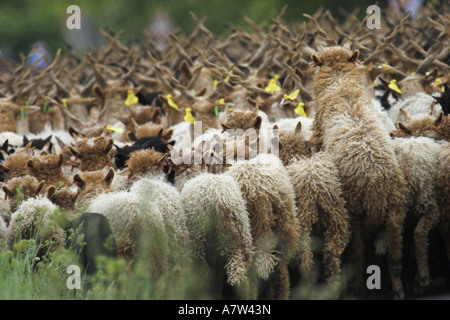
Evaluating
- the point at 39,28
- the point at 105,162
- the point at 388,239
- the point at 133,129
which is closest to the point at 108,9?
the point at 39,28

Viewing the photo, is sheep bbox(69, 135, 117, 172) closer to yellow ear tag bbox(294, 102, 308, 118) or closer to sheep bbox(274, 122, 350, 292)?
sheep bbox(274, 122, 350, 292)

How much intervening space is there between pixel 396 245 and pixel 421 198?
0.49m

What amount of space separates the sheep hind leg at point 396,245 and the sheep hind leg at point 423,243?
22 cm

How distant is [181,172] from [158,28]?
13801mm

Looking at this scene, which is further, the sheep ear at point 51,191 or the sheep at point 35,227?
the sheep ear at point 51,191

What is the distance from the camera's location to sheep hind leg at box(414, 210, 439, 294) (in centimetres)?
572

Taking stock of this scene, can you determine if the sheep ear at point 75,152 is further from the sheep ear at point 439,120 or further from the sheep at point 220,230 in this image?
the sheep ear at point 439,120

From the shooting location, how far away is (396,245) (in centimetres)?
559

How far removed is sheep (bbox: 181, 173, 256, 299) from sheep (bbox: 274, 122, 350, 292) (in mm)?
594

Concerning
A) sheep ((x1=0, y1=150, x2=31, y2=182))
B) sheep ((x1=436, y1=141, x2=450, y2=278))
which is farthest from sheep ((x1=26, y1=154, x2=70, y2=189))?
sheep ((x1=436, y1=141, x2=450, y2=278))

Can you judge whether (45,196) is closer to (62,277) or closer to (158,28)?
(62,277)

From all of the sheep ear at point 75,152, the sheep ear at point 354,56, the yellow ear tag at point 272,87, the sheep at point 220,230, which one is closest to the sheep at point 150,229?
the sheep at point 220,230

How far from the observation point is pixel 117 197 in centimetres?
491

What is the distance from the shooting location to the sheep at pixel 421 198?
18.8ft
